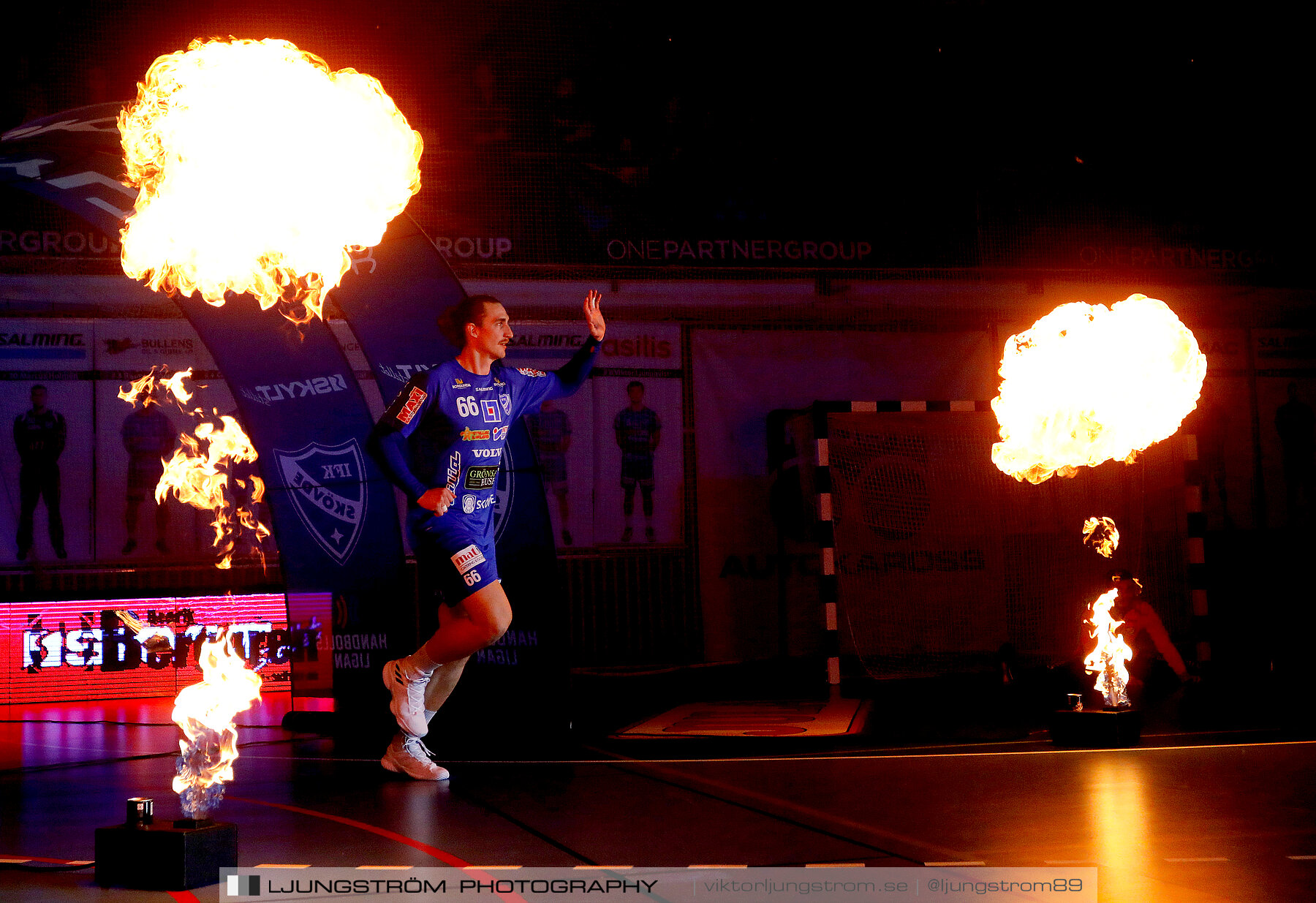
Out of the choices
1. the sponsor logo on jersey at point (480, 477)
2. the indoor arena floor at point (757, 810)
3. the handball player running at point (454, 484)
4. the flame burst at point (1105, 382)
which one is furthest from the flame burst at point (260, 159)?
the flame burst at point (1105, 382)

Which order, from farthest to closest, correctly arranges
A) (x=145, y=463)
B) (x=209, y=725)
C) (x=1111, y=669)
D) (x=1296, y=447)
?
A: (x=1296, y=447)
(x=145, y=463)
(x=1111, y=669)
(x=209, y=725)

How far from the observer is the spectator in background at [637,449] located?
14.1 meters

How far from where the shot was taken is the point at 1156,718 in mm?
8086

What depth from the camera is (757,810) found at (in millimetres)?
4805

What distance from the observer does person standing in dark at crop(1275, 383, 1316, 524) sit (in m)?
15.5

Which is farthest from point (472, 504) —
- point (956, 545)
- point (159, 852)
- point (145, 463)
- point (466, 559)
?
point (956, 545)

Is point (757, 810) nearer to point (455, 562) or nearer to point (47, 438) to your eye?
point (455, 562)

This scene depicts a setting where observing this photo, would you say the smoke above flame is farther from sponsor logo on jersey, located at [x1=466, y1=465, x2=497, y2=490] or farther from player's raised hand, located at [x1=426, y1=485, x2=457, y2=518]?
player's raised hand, located at [x1=426, y1=485, x2=457, y2=518]

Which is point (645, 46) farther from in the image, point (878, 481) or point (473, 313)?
point (473, 313)

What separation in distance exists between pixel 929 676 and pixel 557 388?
26.3ft

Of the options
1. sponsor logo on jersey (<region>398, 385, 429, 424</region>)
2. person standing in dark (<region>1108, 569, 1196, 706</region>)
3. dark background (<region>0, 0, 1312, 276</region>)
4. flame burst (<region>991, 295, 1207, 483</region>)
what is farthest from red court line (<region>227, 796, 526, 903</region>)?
dark background (<region>0, 0, 1312, 276</region>)

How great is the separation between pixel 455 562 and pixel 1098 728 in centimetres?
364

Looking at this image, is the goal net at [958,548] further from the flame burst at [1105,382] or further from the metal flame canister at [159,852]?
the metal flame canister at [159,852]

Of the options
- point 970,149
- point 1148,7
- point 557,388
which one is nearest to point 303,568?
point 557,388
